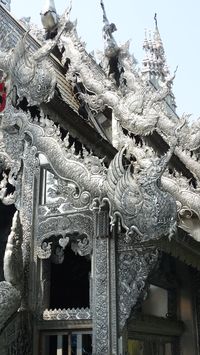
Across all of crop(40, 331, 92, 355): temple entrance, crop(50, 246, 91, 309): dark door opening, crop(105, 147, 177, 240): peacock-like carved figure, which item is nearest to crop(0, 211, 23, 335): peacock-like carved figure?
crop(40, 331, 92, 355): temple entrance

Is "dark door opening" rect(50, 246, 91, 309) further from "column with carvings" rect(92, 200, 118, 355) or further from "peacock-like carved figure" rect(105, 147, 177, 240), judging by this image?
"peacock-like carved figure" rect(105, 147, 177, 240)

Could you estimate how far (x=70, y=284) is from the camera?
7.13 meters

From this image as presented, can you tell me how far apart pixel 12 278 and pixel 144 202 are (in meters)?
1.43

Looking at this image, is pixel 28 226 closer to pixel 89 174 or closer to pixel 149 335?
pixel 89 174

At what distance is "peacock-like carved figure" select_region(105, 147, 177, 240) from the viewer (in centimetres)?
412

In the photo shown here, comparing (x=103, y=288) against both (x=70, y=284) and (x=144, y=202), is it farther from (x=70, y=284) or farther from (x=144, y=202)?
(x=70, y=284)

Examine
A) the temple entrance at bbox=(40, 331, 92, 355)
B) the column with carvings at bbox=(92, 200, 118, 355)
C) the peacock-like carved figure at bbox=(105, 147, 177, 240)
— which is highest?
the peacock-like carved figure at bbox=(105, 147, 177, 240)

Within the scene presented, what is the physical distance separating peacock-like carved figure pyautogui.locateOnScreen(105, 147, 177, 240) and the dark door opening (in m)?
2.84

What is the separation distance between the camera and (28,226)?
5047 mm

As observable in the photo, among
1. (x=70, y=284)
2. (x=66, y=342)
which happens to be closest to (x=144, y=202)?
(x=66, y=342)

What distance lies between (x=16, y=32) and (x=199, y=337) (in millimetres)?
5199

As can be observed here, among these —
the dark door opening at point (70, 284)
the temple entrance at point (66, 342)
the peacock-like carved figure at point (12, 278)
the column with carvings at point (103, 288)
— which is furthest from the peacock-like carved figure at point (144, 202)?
the dark door opening at point (70, 284)

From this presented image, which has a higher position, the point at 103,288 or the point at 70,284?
the point at 70,284

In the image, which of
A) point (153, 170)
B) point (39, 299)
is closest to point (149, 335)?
point (39, 299)
